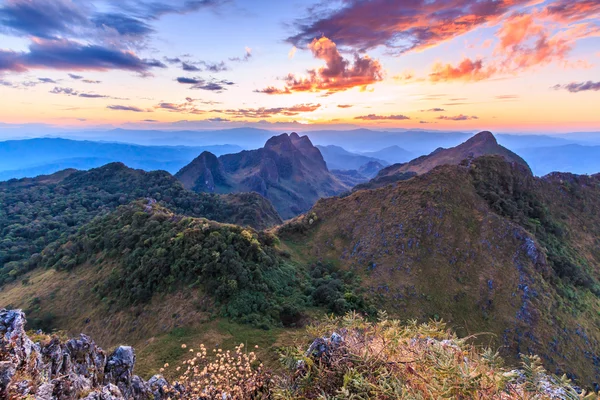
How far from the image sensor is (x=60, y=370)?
9.10m

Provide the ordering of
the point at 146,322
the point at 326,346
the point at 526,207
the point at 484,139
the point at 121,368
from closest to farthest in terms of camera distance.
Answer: the point at 326,346, the point at 121,368, the point at 146,322, the point at 526,207, the point at 484,139

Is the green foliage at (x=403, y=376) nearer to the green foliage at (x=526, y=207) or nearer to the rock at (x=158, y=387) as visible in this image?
the rock at (x=158, y=387)

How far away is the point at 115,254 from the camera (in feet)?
112

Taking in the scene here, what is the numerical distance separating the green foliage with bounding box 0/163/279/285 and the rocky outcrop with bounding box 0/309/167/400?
43.3 m

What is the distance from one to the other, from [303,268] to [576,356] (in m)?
26.8

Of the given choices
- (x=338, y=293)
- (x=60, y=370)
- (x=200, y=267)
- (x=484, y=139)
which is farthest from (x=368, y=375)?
(x=484, y=139)

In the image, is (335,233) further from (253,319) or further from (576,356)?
(576,356)

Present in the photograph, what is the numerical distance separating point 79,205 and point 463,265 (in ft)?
275

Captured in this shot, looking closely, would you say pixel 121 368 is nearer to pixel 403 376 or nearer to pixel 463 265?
Result: pixel 403 376

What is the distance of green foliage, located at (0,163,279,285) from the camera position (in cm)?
5084

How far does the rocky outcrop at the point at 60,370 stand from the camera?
6.20 meters

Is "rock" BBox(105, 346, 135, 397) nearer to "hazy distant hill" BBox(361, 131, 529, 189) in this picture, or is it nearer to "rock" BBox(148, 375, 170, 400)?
"rock" BBox(148, 375, 170, 400)

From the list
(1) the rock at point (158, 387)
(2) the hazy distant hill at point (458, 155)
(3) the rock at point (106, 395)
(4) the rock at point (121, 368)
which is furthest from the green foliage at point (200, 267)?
(2) the hazy distant hill at point (458, 155)

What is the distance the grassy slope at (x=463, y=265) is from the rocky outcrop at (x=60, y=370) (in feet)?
77.2
